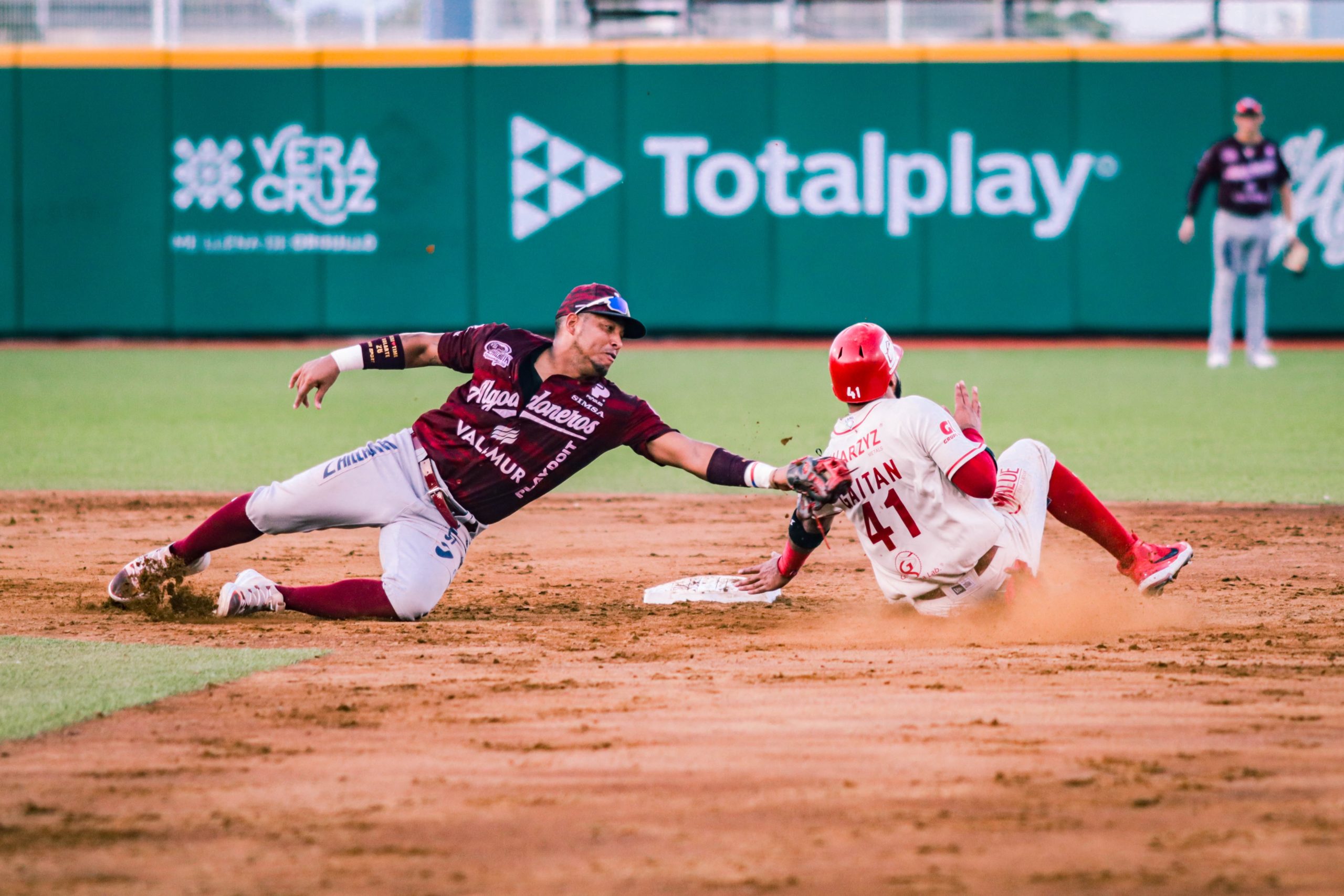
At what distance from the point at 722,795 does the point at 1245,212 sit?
42.7ft

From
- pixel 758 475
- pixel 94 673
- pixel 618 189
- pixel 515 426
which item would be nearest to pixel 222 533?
pixel 94 673

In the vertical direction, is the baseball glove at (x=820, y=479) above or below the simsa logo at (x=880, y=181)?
below

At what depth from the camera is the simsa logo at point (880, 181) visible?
18078mm

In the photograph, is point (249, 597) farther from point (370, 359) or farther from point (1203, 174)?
point (1203, 174)

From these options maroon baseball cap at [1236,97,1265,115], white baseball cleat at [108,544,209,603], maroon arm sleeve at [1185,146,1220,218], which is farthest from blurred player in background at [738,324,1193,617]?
maroon baseball cap at [1236,97,1265,115]

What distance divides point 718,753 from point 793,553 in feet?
6.61

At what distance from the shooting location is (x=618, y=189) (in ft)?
60.5

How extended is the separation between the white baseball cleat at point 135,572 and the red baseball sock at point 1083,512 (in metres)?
3.28

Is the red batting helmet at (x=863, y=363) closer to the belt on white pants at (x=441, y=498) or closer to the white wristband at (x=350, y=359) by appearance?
the belt on white pants at (x=441, y=498)

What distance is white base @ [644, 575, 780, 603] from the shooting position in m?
6.20

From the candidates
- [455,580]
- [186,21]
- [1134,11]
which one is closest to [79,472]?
[455,580]

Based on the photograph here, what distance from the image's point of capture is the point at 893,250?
18297 mm

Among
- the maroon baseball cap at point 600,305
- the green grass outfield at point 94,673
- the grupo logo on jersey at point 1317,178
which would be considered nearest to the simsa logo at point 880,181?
the grupo logo on jersey at point 1317,178

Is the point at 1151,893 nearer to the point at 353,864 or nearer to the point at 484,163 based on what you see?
the point at 353,864
